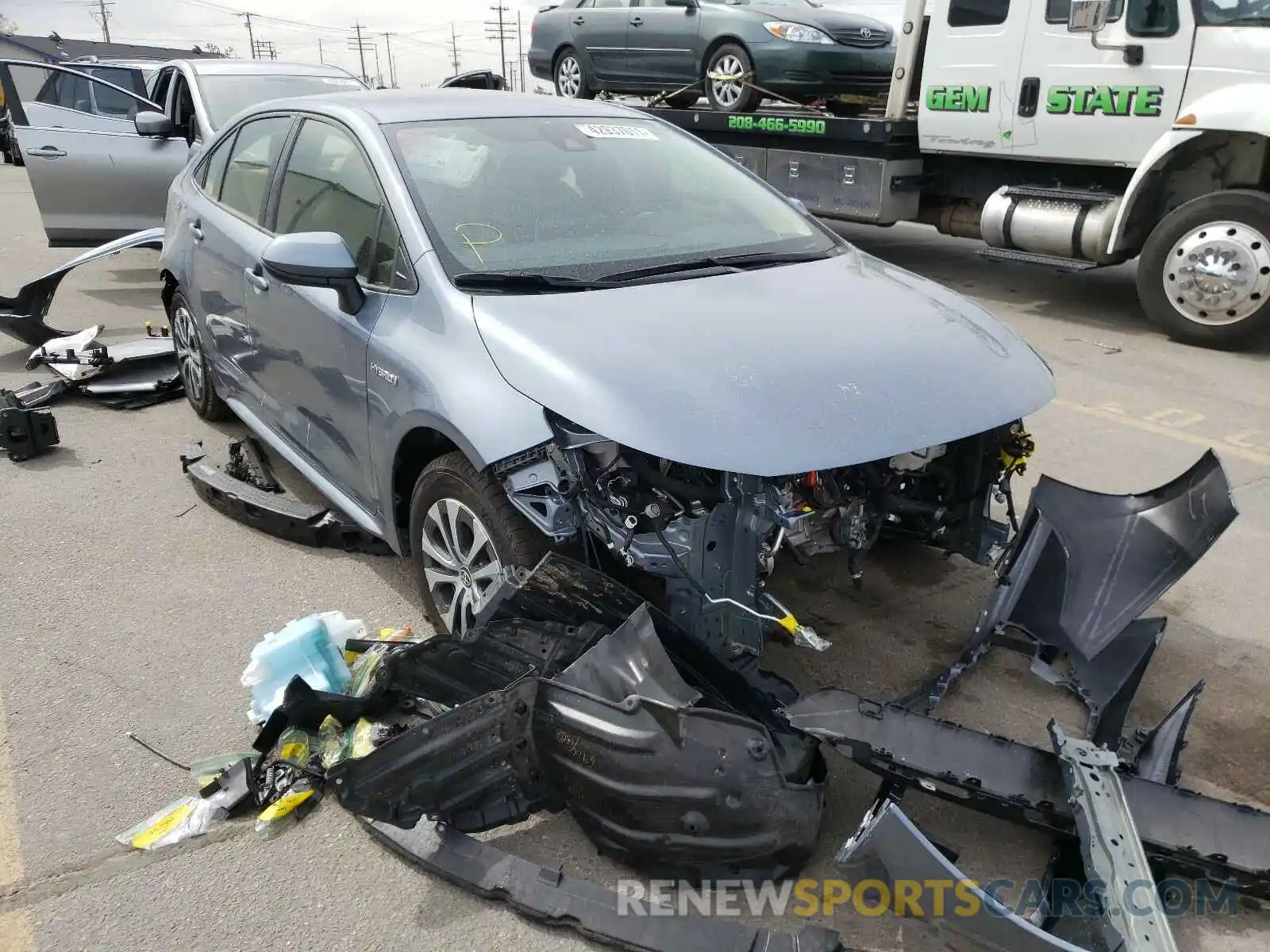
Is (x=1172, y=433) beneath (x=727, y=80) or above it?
beneath

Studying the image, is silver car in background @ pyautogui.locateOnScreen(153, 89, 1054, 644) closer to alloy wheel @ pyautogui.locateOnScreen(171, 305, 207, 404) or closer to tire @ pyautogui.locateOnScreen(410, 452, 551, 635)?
tire @ pyautogui.locateOnScreen(410, 452, 551, 635)

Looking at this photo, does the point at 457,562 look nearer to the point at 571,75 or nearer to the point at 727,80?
the point at 727,80

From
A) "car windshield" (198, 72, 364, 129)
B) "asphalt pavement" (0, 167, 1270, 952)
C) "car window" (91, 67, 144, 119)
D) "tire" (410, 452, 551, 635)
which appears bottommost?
"asphalt pavement" (0, 167, 1270, 952)

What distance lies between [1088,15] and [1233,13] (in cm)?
106

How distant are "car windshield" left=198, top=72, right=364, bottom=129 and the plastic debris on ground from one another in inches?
238

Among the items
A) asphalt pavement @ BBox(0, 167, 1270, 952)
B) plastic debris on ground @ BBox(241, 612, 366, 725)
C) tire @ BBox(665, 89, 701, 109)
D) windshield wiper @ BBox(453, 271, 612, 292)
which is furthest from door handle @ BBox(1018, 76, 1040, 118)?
plastic debris on ground @ BBox(241, 612, 366, 725)

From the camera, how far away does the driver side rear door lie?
7.95 meters

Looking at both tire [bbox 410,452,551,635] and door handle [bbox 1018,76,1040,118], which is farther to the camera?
door handle [bbox 1018,76,1040,118]

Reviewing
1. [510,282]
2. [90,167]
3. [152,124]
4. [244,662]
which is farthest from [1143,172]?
[90,167]

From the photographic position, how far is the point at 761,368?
8.73 ft

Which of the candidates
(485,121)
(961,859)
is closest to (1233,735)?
(961,859)

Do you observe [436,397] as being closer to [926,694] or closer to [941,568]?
[926,694]

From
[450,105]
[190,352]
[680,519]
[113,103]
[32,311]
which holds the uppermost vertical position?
[450,105]

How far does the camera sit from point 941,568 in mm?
3967
